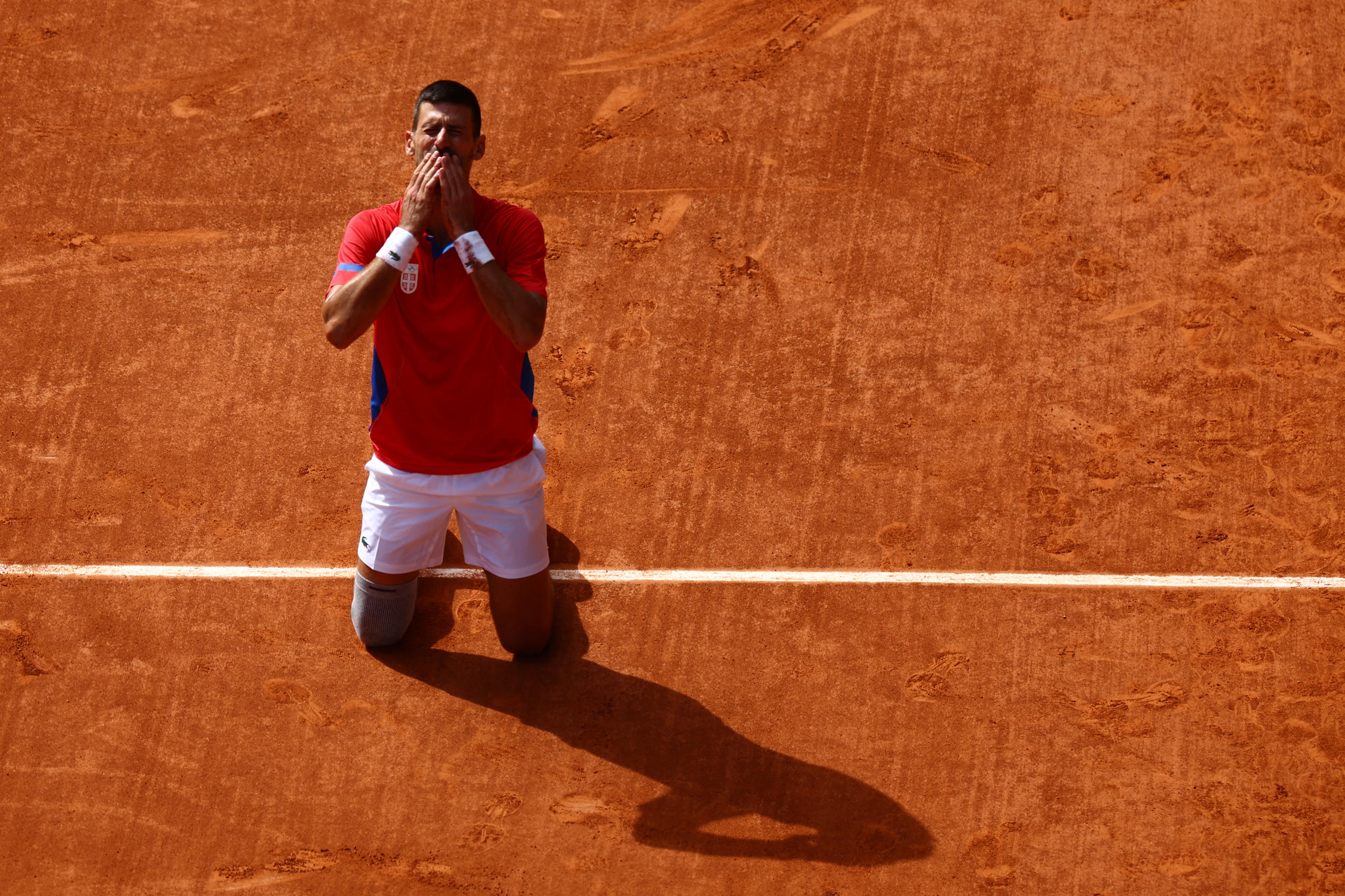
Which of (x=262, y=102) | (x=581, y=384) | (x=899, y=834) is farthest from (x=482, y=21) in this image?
(x=899, y=834)

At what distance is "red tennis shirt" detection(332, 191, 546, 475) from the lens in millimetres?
4945

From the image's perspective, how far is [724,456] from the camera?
6445mm

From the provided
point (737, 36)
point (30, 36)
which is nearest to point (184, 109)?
point (30, 36)

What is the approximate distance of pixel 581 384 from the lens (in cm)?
668

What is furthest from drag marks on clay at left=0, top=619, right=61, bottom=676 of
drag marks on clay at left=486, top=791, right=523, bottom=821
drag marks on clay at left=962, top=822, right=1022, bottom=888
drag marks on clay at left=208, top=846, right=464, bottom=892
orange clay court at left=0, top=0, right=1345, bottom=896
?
drag marks on clay at left=962, top=822, right=1022, bottom=888

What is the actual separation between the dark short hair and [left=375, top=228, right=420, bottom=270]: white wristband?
1.50 feet

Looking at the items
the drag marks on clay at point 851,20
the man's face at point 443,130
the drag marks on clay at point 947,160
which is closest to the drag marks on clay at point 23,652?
the man's face at point 443,130

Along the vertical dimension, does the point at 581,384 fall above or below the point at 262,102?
below

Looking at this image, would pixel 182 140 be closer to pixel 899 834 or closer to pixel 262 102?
pixel 262 102

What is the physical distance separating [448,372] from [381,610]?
130 centimetres

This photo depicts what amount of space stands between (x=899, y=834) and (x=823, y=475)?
1.81 m

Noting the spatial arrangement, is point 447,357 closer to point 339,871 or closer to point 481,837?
point 481,837

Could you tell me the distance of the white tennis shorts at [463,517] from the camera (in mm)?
5297

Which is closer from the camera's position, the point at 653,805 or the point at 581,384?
the point at 653,805
